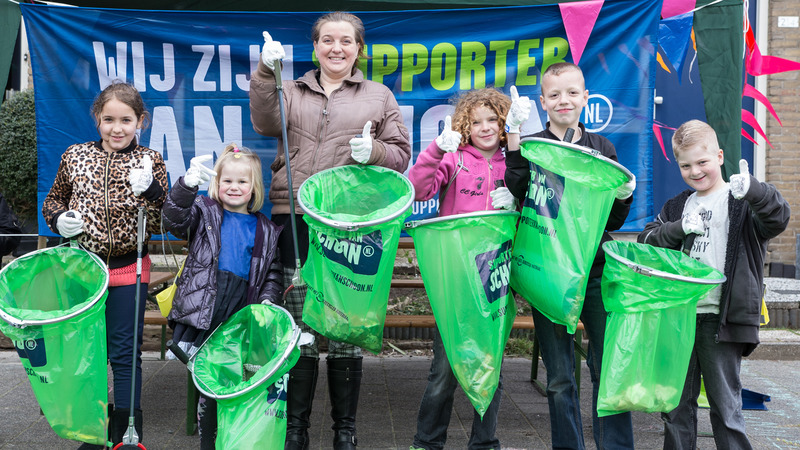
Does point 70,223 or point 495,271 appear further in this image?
point 70,223

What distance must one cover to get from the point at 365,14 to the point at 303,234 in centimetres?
150

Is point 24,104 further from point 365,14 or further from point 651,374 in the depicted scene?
point 651,374

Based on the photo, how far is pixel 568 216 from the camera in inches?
102

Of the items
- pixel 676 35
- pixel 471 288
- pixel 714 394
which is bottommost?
pixel 714 394

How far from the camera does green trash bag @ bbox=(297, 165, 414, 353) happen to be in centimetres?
263

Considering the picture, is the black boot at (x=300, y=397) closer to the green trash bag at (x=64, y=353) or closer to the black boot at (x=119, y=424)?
the black boot at (x=119, y=424)

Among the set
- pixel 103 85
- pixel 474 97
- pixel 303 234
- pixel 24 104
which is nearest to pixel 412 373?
pixel 303 234

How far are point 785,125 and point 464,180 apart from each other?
5751 millimetres

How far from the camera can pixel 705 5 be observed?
3783mm

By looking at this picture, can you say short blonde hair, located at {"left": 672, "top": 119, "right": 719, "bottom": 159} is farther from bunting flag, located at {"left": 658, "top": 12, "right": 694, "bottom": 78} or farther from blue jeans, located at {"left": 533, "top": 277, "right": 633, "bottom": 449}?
bunting flag, located at {"left": 658, "top": 12, "right": 694, "bottom": 78}

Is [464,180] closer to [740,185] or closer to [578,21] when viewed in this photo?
[740,185]

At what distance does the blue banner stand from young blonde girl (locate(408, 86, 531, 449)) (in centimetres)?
100

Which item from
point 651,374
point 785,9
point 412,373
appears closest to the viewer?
point 651,374

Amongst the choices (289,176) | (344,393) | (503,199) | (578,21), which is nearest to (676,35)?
(578,21)
